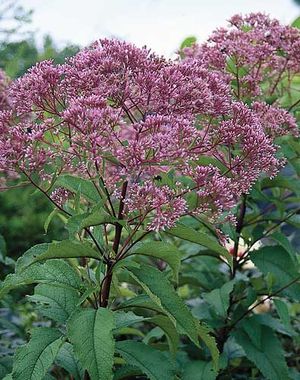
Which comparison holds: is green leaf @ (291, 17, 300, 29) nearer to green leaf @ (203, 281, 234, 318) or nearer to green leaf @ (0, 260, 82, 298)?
green leaf @ (203, 281, 234, 318)

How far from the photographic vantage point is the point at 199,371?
237 centimetres

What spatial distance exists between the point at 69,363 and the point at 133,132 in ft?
2.38

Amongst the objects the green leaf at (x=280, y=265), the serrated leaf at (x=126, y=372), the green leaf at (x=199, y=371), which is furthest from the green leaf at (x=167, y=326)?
the green leaf at (x=280, y=265)

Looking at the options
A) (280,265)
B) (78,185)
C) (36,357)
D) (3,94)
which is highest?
(3,94)

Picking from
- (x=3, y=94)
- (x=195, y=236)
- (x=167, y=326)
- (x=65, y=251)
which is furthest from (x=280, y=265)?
(x=3, y=94)

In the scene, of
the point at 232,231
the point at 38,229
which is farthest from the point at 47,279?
the point at 38,229

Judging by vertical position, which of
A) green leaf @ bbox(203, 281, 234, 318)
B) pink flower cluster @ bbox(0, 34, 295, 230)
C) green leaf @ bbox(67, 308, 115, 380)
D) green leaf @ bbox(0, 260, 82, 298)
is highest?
pink flower cluster @ bbox(0, 34, 295, 230)

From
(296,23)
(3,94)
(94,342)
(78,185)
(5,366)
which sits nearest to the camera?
(94,342)

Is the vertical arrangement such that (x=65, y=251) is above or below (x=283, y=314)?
above

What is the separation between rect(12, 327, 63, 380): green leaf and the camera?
5.58 feet

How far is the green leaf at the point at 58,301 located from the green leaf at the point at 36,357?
137 mm

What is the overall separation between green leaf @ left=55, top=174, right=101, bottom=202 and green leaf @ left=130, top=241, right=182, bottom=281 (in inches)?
8.8

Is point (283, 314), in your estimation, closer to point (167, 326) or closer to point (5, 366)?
point (167, 326)

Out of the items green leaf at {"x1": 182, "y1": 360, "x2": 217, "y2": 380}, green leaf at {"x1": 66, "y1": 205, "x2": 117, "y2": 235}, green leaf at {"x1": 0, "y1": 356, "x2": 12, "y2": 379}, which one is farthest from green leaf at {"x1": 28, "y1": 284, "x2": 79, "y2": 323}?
green leaf at {"x1": 182, "y1": 360, "x2": 217, "y2": 380}
